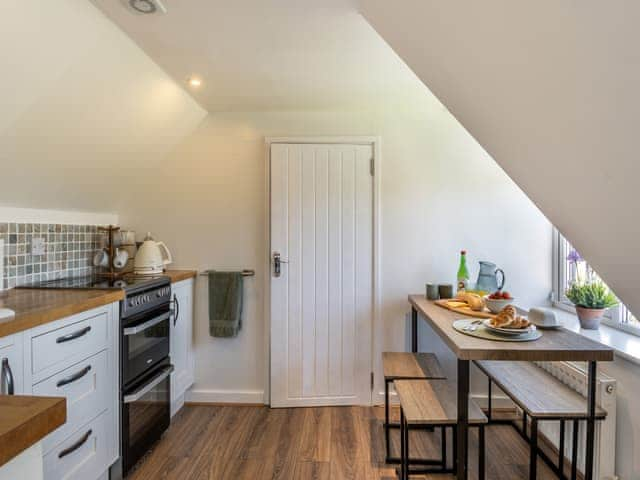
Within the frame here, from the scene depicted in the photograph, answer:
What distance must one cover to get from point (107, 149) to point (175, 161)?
1.94 ft

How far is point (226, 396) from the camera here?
272 centimetres

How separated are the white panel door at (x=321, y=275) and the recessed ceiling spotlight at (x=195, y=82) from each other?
0.65 metres

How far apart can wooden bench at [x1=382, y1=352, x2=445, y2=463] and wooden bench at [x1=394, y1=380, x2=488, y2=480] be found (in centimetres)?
5

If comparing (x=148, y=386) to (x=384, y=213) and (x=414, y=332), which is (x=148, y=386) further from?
(x=384, y=213)

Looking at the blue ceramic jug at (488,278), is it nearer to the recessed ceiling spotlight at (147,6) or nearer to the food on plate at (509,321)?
the food on plate at (509,321)

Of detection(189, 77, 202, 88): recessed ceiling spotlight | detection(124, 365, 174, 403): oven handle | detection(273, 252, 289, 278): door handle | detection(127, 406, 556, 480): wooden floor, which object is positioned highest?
detection(189, 77, 202, 88): recessed ceiling spotlight

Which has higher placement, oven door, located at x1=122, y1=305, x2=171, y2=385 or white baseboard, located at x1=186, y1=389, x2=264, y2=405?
oven door, located at x1=122, y1=305, x2=171, y2=385

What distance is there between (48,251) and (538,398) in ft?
8.97

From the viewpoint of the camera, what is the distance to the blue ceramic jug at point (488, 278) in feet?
7.85

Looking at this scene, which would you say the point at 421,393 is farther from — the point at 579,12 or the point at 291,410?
the point at 579,12

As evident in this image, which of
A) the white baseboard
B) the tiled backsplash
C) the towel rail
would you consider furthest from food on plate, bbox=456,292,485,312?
the tiled backsplash

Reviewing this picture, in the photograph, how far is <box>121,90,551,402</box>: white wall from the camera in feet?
8.68

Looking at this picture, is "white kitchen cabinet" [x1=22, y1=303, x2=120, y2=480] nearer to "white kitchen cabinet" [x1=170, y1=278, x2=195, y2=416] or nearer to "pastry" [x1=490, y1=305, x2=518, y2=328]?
"white kitchen cabinet" [x1=170, y1=278, x2=195, y2=416]

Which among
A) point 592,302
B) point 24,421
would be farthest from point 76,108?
point 592,302
